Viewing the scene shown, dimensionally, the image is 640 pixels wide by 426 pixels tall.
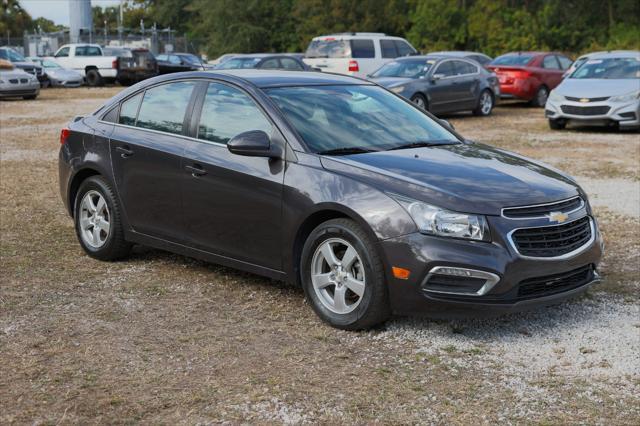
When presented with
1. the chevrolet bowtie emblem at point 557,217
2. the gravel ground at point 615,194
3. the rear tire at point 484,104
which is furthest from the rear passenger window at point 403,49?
the chevrolet bowtie emblem at point 557,217

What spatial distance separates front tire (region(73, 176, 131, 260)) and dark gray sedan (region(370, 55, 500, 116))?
12940 millimetres

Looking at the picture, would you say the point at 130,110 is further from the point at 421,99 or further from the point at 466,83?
the point at 466,83

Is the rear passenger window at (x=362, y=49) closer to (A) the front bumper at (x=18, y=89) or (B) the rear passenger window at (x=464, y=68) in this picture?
(B) the rear passenger window at (x=464, y=68)

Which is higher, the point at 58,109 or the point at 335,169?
the point at 335,169

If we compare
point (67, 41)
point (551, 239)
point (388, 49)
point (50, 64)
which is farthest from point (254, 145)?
point (67, 41)

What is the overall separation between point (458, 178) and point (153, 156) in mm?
2338

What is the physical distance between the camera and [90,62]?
40.0 metres

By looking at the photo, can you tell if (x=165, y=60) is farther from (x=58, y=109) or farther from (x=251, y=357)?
(x=251, y=357)

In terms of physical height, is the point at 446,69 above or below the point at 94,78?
above

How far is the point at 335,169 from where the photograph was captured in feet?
18.9

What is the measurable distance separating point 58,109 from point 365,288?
69.5 feet

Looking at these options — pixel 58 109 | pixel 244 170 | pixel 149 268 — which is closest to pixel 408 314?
pixel 244 170

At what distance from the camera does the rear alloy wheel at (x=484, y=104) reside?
73.8 feet

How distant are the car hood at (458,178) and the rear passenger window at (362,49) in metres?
20.2
